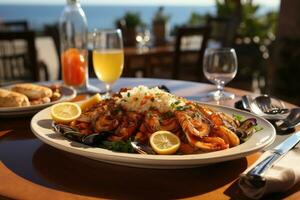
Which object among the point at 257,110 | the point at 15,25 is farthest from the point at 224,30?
the point at 257,110

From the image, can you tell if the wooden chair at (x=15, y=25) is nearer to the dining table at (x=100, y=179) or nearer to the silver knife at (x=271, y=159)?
the dining table at (x=100, y=179)

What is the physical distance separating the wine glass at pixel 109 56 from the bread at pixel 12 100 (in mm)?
359

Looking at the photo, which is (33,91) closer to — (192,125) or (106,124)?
(106,124)

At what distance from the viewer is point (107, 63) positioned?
4.74ft

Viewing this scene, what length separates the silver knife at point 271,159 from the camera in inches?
24.9

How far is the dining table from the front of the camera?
2.13ft

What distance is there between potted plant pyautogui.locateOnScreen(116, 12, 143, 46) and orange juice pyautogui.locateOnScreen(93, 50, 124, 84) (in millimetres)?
2276

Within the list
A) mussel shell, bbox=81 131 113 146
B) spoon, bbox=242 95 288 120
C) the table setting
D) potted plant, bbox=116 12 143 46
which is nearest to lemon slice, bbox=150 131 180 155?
the table setting

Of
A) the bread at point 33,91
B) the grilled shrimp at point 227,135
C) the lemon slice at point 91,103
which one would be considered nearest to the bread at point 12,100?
the bread at point 33,91

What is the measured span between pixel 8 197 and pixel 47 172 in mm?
103

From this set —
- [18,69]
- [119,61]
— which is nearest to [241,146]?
[119,61]

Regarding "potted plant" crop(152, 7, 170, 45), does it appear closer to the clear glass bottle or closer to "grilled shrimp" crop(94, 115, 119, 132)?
the clear glass bottle

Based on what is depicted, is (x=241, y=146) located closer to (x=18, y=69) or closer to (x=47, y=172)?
(x=47, y=172)

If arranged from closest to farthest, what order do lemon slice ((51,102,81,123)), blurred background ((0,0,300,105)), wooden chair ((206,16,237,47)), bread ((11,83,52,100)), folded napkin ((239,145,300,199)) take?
folded napkin ((239,145,300,199)), lemon slice ((51,102,81,123)), bread ((11,83,52,100)), blurred background ((0,0,300,105)), wooden chair ((206,16,237,47))
